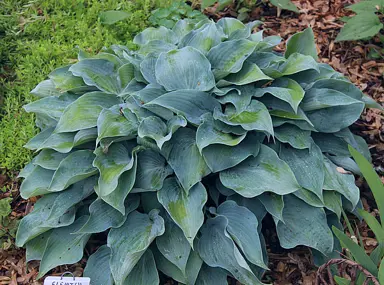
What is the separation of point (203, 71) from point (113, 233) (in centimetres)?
100

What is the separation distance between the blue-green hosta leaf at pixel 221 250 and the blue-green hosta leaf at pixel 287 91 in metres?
0.71

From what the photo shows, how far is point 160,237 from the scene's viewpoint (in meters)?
2.59

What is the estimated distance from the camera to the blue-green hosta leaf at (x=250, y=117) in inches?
102

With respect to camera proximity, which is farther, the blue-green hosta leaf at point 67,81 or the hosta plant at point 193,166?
the blue-green hosta leaf at point 67,81

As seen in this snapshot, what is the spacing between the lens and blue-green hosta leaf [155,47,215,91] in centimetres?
278

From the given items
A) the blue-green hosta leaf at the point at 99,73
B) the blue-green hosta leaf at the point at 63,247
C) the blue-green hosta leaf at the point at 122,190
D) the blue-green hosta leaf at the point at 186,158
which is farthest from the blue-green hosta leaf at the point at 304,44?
the blue-green hosta leaf at the point at 63,247

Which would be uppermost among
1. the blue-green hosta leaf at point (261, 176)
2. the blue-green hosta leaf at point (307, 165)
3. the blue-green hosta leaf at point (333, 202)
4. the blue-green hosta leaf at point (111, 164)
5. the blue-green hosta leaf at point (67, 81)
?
the blue-green hosta leaf at point (67, 81)

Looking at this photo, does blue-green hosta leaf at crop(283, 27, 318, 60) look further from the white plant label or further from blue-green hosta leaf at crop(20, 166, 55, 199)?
the white plant label

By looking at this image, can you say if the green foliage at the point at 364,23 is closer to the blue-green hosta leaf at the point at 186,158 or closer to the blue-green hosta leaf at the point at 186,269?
the blue-green hosta leaf at the point at 186,158

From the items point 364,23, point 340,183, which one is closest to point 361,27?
point 364,23

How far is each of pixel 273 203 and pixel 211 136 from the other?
0.48m

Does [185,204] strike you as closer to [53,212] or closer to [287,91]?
[53,212]

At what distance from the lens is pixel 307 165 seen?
2750 mm

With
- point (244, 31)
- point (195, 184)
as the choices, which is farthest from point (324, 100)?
point (195, 184)
